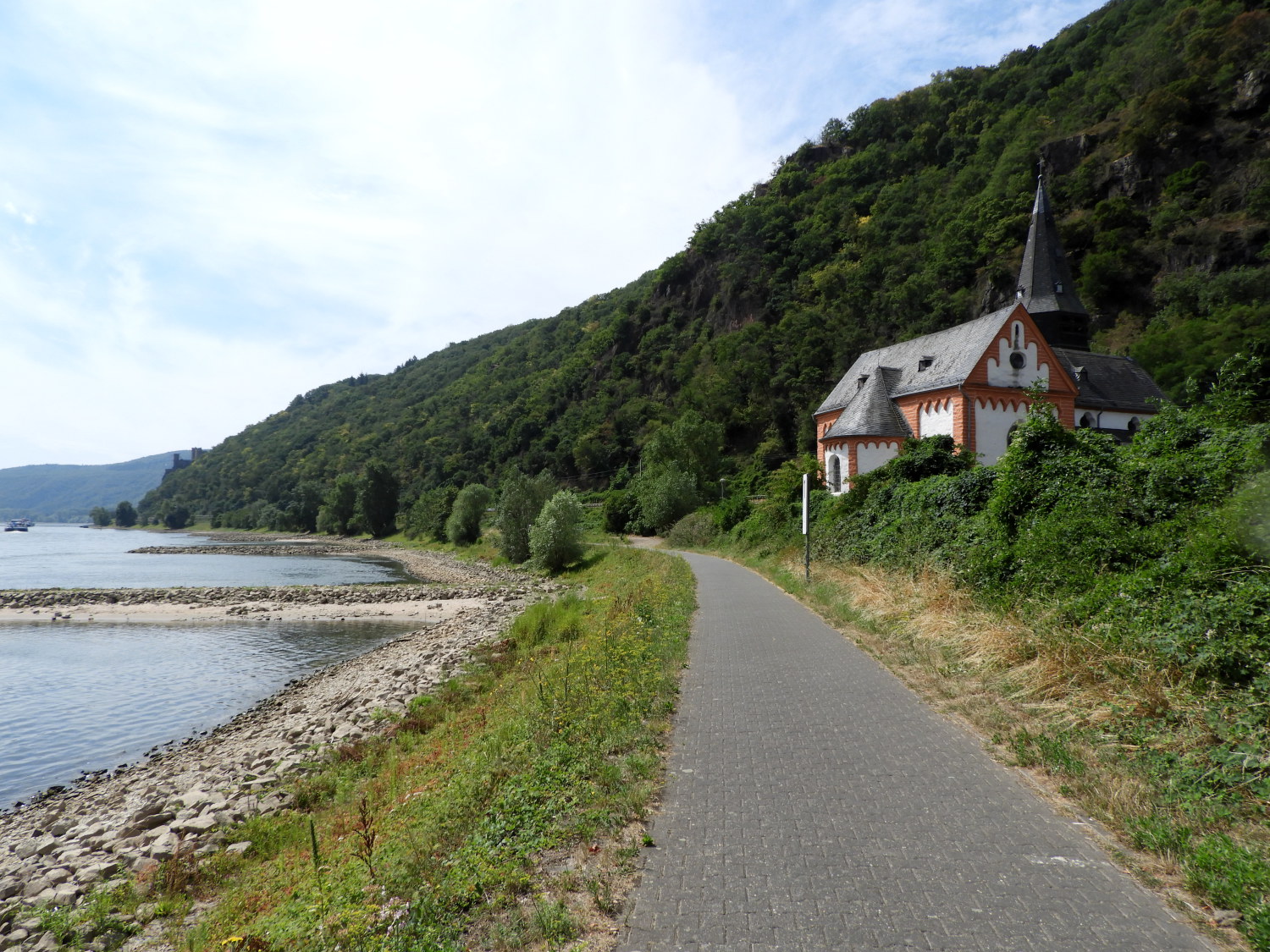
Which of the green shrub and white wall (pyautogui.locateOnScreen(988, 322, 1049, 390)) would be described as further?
the green shrub

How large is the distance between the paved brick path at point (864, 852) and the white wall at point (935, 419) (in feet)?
103

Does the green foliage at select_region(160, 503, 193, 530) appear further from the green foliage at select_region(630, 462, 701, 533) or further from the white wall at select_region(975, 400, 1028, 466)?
the white wall at select_region(975, 400, 1028, 466)

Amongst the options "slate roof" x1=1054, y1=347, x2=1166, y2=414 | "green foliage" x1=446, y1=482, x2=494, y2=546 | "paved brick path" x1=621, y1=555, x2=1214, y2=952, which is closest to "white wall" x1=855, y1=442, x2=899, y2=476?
"slate roof" x1=1054, y1=347, x2=1166, y2=414

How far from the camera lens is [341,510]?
315ft

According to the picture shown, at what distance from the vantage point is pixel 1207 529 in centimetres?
618

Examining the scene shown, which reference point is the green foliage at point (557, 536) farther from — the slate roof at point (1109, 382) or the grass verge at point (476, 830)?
the slate roof at point (1109, 382)

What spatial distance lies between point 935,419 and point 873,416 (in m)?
3.36

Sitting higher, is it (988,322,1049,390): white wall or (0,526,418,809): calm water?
(988,322,1049,390): white wall

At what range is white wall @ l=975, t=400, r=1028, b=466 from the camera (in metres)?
34.3

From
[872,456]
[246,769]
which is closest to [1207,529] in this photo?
[246,769]

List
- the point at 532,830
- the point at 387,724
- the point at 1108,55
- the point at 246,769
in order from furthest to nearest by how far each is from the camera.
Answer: the point at 1108,55 < the point at 387,724 < the point at 246,769 < the point at 532,830

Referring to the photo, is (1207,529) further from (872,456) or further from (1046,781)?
(872,456)

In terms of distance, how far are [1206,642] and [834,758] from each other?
119 inches

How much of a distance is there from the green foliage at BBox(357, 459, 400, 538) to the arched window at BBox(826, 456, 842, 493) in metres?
65.6
